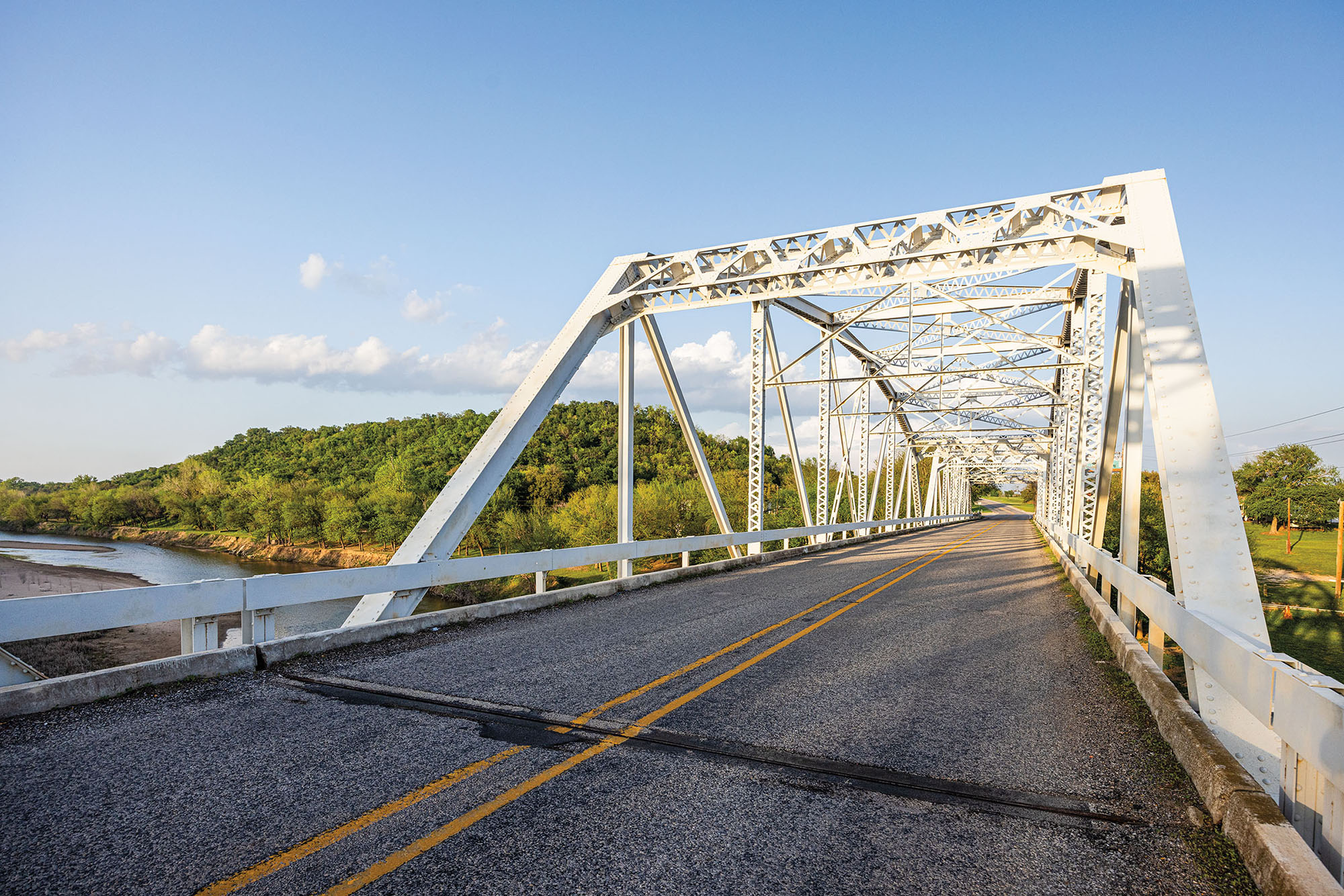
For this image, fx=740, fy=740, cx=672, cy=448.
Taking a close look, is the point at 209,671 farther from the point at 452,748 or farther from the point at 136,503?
the point at 136,503

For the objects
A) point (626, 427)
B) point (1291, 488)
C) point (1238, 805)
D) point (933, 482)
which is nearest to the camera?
point (1238, 805)

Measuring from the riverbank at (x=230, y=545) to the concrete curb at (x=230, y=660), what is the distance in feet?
166

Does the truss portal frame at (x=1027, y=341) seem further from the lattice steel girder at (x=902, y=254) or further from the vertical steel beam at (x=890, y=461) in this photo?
the vertical steel beam at (x=890, y=461)

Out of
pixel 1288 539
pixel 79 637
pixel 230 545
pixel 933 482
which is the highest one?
pixel 933 482

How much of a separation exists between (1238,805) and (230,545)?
76.7 metres

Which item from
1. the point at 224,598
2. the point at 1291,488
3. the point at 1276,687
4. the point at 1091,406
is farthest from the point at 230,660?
the point at 1291,488

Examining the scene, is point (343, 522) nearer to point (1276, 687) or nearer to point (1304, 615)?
point (1304, 615)

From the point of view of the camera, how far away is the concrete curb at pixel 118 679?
16.5 feet

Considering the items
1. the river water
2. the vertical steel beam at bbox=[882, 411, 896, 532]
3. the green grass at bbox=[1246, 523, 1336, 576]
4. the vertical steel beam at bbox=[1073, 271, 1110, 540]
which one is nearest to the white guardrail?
the vertical steel beam at bbox=[1073, 271, 1110, 540]

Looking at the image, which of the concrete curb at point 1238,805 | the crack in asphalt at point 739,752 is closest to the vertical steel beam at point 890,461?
the concrete curb at point 1238,805

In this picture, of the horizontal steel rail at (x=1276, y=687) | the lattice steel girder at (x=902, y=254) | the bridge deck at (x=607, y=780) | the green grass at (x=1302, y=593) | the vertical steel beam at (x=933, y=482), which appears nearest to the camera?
the horizontal steel rail at (x=1276, y=687)

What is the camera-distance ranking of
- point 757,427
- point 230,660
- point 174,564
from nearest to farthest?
point 230,660
point 757,427
point 174,564

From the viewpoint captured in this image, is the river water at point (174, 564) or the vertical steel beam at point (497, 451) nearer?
the vertical steel beam at point (497, 451)

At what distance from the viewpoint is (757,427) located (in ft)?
61.7
